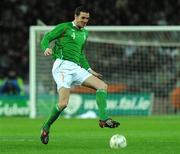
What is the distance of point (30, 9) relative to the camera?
3428cm

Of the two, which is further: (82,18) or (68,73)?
(68,73)

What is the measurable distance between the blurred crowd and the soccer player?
21.0 meters

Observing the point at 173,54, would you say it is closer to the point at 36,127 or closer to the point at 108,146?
the point at 36,127

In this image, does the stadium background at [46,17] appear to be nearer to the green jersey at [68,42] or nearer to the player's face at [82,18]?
the green jersey at [68,42]

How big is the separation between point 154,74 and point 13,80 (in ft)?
21.4

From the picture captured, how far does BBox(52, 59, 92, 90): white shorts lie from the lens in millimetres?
11156

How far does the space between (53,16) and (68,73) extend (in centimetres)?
2266

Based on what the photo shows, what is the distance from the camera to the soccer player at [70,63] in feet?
36.1

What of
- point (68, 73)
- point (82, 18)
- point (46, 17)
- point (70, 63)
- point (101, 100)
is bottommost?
point (101, 100)

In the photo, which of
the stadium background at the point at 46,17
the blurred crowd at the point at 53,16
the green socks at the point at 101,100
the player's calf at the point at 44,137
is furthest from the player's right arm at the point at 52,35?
the blurred crowd at the point at 53,16

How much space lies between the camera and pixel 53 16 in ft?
110

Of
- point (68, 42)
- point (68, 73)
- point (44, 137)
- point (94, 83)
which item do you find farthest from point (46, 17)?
point (44, 137)

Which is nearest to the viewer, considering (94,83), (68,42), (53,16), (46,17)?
(94,83)

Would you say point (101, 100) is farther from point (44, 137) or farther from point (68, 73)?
point (44, 137)
